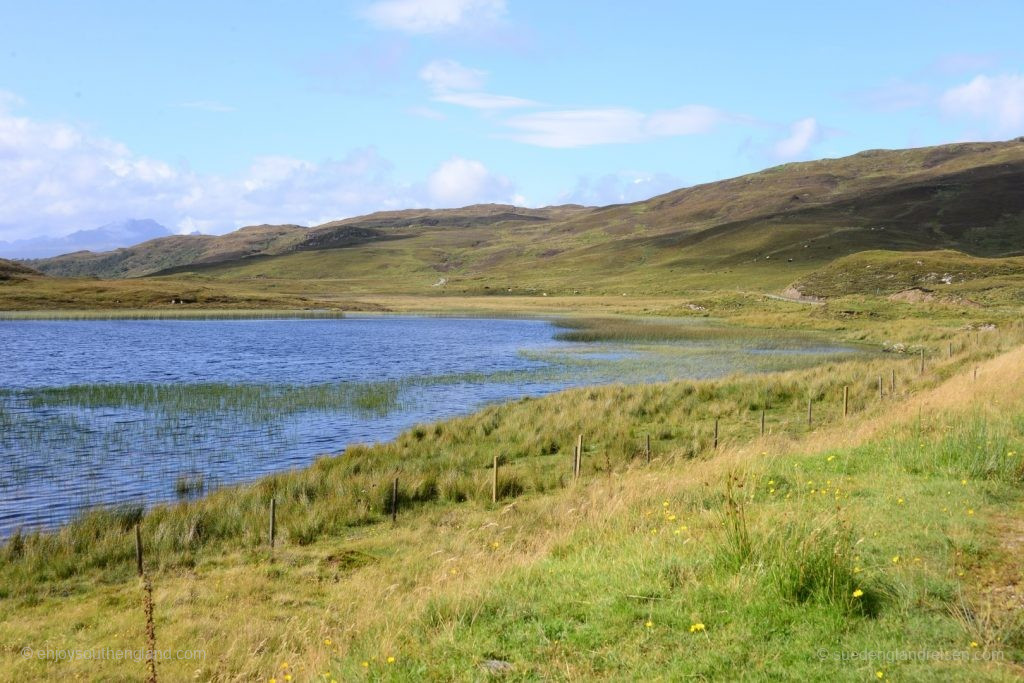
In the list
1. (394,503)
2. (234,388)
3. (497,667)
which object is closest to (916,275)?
(234,388)

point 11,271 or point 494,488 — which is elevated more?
point 11,271

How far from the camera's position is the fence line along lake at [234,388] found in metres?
18.5

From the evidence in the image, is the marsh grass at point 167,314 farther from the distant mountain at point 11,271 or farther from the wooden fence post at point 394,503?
the wooden fence post at point 394,503

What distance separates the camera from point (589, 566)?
8.51 meters

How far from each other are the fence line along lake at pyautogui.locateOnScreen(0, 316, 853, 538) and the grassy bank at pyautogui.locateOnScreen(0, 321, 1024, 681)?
378cm

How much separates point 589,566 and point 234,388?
86.5ft

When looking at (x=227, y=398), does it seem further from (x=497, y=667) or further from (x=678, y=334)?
(x=678, y=334)

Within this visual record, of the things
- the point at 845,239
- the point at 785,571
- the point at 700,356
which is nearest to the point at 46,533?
the point at 785,571

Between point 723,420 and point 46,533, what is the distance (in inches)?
728

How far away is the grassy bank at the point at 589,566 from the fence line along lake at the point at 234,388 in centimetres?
378

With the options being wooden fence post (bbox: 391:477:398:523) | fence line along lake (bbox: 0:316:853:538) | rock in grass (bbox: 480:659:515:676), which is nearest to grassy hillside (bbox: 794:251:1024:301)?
fence line along lake (bbox: 0:316:853:538)

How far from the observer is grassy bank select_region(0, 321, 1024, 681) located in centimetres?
647

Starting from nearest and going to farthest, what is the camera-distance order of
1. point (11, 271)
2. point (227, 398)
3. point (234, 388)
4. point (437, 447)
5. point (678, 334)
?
point (437, 447)
point (227, 398)
point (234, 388)
point (678, 334)
point (11, 271)

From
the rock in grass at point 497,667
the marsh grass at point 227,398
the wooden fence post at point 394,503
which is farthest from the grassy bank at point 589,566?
the marsh grass at point 227,398
